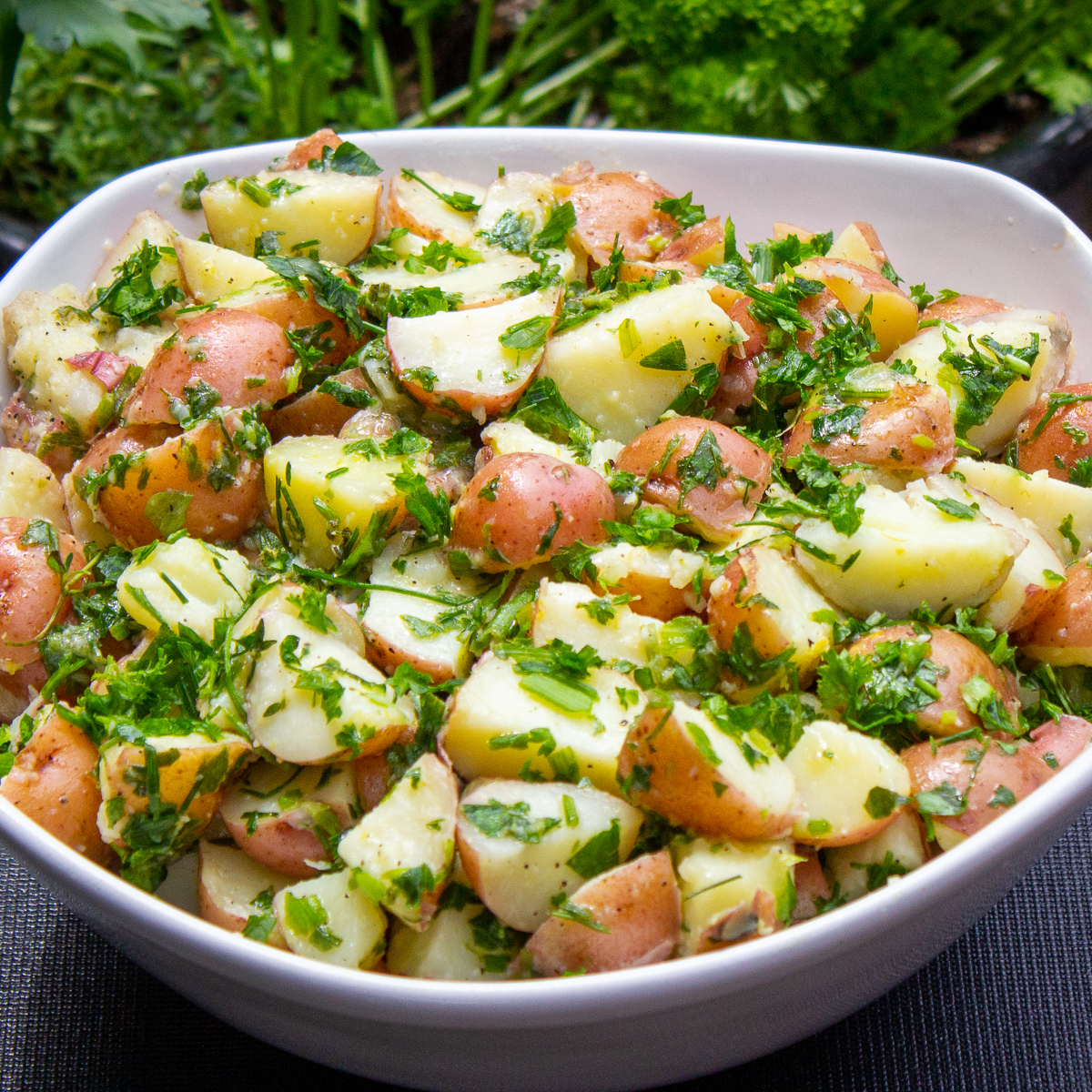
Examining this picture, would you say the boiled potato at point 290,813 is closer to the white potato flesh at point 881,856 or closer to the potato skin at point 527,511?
the potato skin at point 527,511

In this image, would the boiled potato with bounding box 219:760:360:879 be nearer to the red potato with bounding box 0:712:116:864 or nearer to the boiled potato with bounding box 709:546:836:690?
the red potato with bounding box 0:712:116:864

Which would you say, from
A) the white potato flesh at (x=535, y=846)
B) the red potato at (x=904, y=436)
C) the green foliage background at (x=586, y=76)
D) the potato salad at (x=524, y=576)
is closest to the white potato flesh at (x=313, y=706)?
the potato salad at (x=524, y=576)

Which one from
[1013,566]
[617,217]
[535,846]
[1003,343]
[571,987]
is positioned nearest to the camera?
[571,987]

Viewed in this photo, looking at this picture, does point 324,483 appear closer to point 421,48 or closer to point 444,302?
point 444,302

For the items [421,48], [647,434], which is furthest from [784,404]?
[421,48]

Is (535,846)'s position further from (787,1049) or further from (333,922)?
(787,1049)

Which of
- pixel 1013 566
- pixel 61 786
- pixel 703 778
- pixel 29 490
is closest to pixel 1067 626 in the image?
pixel 1013 566
